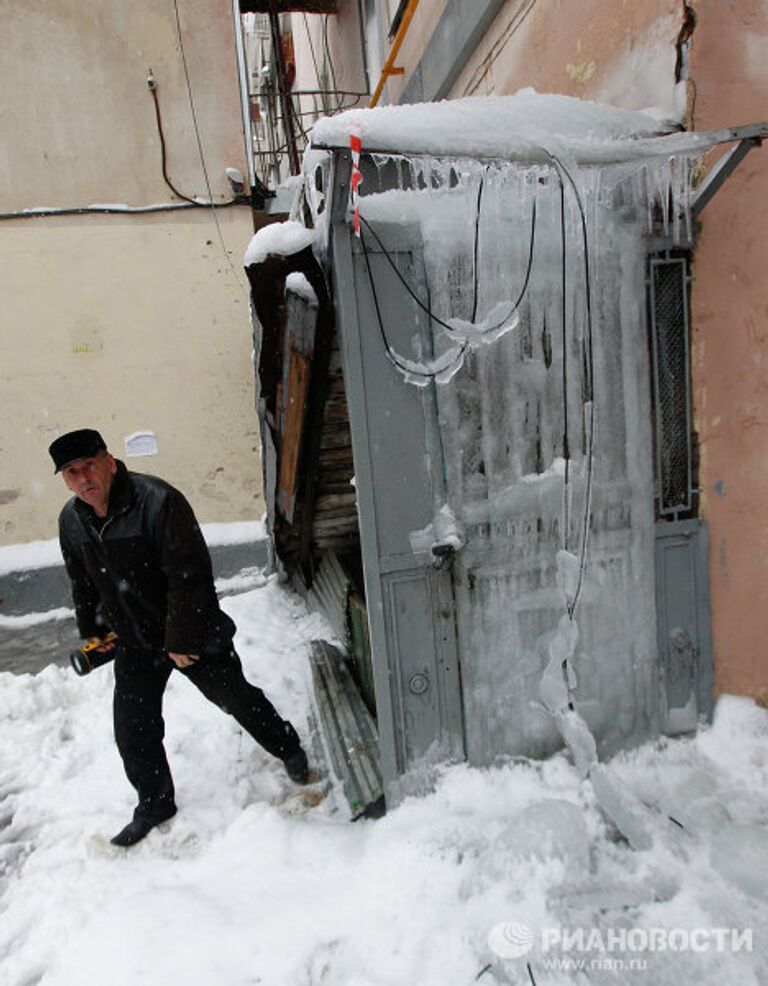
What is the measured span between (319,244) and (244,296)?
19.1ft

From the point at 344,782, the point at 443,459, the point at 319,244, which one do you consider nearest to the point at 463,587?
the point at 443,459

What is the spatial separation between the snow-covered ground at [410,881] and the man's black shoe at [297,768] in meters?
0.07

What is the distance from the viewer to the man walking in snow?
2.93 metres

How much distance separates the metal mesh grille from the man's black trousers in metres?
2.38

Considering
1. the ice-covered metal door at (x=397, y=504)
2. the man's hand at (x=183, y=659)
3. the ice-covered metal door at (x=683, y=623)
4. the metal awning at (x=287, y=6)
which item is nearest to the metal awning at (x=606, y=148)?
the ice-covered metal door at (x=397, y=504)

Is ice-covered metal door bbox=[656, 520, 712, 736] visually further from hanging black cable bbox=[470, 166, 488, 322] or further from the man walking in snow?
the man walking in snow

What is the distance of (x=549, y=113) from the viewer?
280 cm

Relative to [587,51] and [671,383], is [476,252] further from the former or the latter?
[587,51]

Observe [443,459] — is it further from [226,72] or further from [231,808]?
[226,72]

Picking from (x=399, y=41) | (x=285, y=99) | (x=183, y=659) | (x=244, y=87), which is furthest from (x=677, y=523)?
(x=285, y=99)

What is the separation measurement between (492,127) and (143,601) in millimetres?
2645

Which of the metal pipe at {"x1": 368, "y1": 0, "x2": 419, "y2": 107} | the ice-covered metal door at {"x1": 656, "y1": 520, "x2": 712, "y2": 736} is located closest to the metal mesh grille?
the ice-covered metal door at {"x1": 656, "y1": 520, "x2": 712, "y2": 736}

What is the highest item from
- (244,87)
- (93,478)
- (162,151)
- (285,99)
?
(285,99)

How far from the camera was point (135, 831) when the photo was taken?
3.11m
